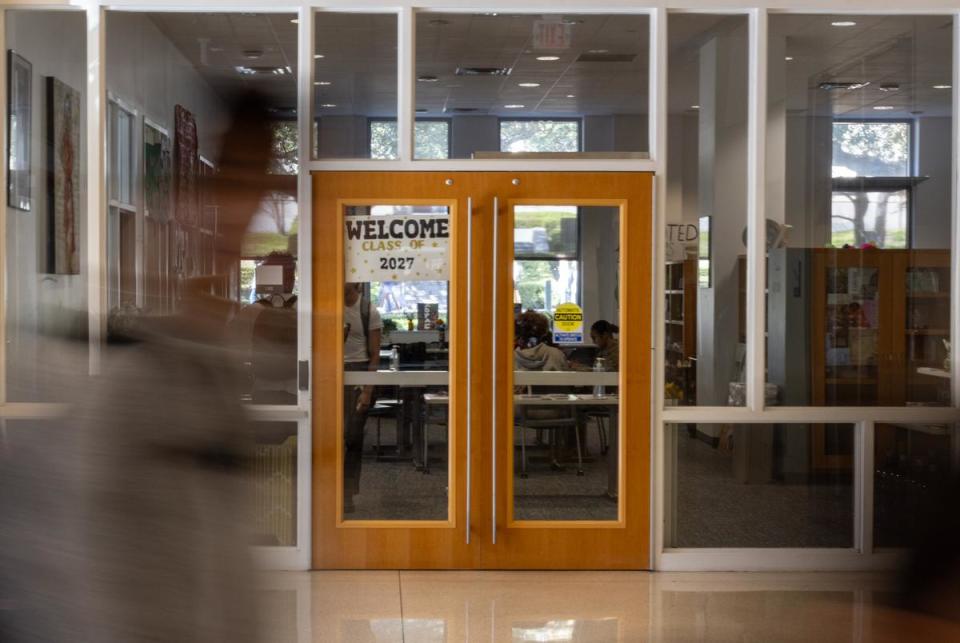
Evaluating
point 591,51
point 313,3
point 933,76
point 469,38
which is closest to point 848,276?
point 933,76

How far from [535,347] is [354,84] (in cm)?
168

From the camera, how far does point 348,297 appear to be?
6422mm

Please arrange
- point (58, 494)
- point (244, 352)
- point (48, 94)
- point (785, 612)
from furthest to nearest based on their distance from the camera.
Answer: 1. point (48, 94)
2. point (785, 612)
3. point (244, 352)
4. point (58, 494)

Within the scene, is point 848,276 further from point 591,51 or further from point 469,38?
point 469,38

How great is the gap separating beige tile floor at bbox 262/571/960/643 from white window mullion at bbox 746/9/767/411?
104cm

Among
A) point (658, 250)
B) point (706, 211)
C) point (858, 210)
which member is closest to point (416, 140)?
point (658, 250)

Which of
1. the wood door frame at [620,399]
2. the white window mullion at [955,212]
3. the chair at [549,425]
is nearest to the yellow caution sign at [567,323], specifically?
the wood door frame at [620,399]

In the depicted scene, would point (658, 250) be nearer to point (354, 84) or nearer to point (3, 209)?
point (354, 84)

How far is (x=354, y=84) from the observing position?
636cm

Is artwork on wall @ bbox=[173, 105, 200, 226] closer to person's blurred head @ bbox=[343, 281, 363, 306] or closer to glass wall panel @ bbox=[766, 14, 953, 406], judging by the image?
person's blurred head @ bbox=[343, 281, 363, 306]

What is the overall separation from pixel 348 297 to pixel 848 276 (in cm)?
272

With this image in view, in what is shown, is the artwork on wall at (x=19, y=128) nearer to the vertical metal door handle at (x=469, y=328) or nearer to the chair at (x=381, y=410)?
the chair at (x=381, y=410)

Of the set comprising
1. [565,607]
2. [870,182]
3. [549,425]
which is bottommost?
[565,607]

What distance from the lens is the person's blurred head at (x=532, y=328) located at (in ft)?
21.1
